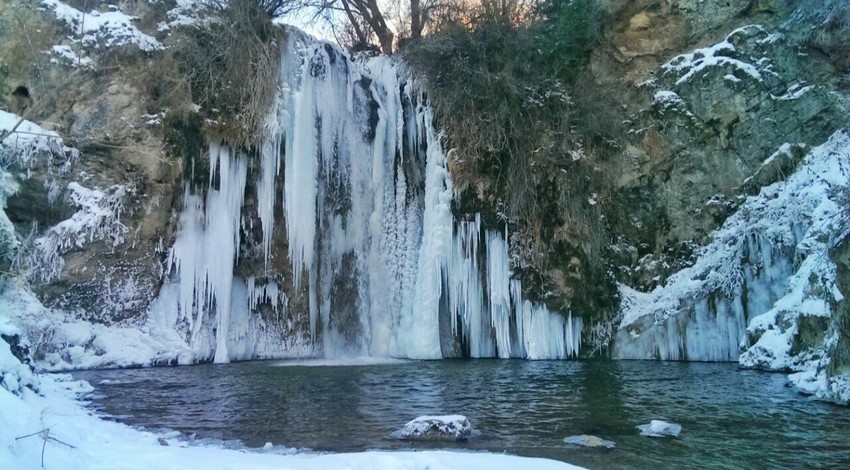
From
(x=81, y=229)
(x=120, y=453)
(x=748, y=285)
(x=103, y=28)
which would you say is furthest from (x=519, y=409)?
(x=103, y=28)

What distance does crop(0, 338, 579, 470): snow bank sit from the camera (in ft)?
13.1

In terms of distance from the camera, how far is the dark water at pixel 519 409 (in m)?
5.66

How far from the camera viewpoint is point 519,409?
7574mm

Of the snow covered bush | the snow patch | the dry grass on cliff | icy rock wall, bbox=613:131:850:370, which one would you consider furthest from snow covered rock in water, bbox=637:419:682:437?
the snow patch

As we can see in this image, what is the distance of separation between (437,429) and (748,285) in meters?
9.38

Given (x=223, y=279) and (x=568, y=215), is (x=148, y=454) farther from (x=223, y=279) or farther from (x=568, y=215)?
(x=568, y=215)

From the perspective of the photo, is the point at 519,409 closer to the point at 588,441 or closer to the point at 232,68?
the point at 588,441

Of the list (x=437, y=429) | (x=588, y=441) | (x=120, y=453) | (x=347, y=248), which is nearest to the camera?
(x=120, y=453)

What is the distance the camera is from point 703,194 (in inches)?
570

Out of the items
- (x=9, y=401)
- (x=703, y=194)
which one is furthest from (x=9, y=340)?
(x=703, y=194)

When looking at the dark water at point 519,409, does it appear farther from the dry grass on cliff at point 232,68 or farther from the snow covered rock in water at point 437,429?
the dry grass on cliff at point 232,68

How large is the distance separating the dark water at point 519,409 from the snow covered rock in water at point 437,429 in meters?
0.18

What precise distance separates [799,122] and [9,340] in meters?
15.1

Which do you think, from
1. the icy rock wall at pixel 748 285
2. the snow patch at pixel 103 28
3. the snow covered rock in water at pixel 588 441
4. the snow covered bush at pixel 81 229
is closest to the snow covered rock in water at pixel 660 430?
the snow covered rock in water at pixel 588 441
